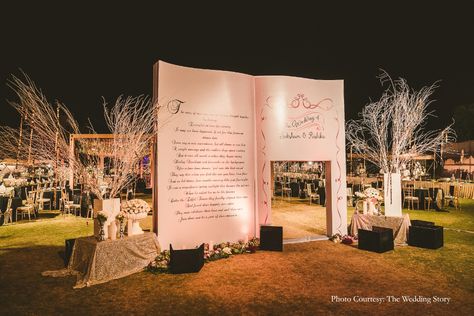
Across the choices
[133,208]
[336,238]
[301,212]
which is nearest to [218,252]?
[133,208]

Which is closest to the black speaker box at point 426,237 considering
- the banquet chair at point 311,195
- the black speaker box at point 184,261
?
the black speaker box at point 184,261

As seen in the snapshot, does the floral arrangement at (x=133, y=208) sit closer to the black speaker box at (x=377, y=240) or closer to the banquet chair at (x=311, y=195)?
the black speaker box at (x=377, y=240)

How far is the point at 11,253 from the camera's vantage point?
587 centimetres

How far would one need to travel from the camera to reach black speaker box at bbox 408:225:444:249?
593 cm

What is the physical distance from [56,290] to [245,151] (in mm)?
3982

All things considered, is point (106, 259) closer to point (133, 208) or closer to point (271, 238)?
point (133, 208)

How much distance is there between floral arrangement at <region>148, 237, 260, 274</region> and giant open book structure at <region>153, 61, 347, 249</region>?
22 cm

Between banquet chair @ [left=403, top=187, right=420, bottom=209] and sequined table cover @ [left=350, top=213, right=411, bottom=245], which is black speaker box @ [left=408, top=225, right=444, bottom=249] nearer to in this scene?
sequined table cover @ [left=350, top=213, right=411, bottom=245]

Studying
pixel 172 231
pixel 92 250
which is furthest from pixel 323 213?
pixel 92 250

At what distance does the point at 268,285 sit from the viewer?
4.27m

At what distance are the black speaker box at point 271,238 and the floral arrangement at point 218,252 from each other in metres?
0.21

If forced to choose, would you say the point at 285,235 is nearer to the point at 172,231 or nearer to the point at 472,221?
the point at 172,231

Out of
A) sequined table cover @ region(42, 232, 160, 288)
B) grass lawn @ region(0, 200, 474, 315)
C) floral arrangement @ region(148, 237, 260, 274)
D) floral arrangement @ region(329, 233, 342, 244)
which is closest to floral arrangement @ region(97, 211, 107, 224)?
sequined table cover @ region(42, 232, 160, 288)

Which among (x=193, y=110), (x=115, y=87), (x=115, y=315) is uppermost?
(x=115, y=87)
